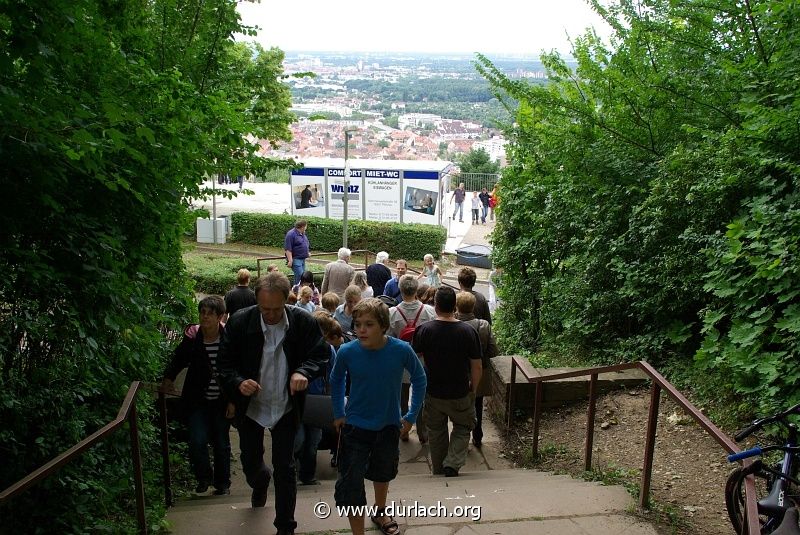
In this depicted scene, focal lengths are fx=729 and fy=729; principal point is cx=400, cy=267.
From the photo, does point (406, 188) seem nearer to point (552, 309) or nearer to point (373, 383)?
point (552, 309)

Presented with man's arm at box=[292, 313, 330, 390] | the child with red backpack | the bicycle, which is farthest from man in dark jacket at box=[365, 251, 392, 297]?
the bicycle

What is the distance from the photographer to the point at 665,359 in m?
6.91

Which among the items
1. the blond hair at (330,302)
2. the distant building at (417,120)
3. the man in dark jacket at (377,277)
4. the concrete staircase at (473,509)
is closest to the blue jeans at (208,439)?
the concrete staircase at (473,509)

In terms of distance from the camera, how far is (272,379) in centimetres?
403

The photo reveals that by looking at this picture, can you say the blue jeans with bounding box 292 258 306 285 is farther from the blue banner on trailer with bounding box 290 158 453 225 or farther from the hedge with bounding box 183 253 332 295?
the blue banner on trailer with bounding box 290 158 453 225

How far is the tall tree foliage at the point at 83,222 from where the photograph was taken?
3.60m

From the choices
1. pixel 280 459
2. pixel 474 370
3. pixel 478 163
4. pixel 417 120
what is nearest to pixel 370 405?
pixel 280 459

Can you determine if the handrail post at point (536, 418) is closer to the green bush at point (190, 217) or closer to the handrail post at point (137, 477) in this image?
the green bush at point (190, 217)

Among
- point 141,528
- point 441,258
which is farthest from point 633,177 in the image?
point 441,258

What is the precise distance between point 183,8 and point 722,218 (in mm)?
5122

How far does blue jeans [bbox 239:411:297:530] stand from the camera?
13.1 feet

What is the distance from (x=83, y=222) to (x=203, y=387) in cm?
155

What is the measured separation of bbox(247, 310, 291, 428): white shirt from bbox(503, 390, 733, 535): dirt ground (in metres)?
2.13

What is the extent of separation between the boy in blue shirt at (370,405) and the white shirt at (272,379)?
0.94ft
